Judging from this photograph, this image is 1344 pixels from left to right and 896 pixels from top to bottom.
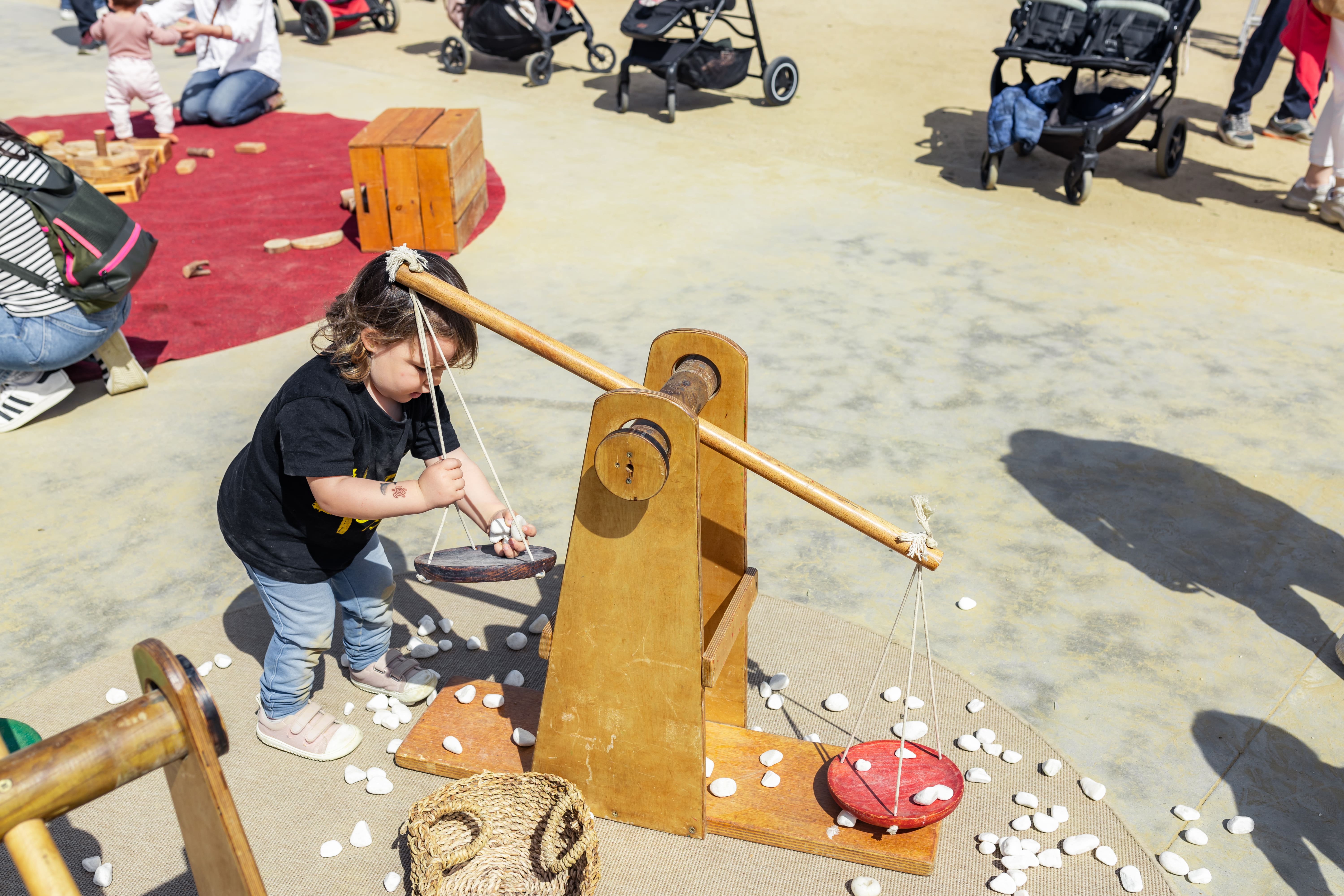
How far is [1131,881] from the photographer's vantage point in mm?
2311

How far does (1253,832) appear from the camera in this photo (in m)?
2.47

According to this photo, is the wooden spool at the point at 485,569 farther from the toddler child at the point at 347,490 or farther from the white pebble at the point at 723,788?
the white pebble at the point at 723,788

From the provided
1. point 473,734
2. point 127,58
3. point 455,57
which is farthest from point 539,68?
point 473,734

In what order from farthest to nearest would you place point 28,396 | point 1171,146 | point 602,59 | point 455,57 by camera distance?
point 602,59, point 455,57, point 1171,146, point 28,396

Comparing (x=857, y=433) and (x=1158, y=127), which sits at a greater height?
(x=1158, y=127)

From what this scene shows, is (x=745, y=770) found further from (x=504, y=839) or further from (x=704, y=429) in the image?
(x=704, y=429)

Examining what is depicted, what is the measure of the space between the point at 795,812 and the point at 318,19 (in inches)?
438

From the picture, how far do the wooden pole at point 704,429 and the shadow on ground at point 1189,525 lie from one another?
1.79 meters

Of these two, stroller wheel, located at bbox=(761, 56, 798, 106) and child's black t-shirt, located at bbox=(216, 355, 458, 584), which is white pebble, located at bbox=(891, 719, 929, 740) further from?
stroller wheel, located at bbox=(761, 56, 798, 106)

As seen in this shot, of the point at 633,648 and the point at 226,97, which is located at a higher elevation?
the point at 633,648

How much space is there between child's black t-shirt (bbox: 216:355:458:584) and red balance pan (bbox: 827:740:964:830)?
1257 mm

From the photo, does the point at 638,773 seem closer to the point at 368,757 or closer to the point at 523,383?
the point at 368,757

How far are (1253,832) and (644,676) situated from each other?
5.11 ft

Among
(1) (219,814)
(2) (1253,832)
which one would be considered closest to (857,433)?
(2) (1253,832)
